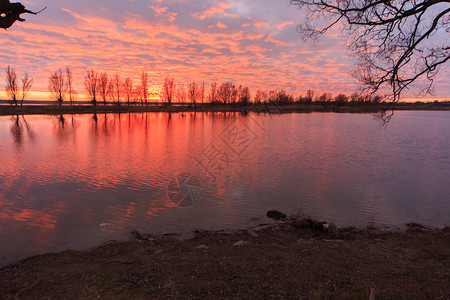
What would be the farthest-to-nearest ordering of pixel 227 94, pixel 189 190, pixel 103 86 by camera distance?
pixel 227 94
pixel 103 86
pixel 189 190


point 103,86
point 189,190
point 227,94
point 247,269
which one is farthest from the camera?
point 227,94

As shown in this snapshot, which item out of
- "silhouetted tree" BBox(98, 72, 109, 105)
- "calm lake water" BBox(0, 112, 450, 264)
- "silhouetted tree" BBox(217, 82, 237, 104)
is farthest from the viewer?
"silhouetted tree" BBox(217, 82, 237, 104)

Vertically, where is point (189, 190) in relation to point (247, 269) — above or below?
below

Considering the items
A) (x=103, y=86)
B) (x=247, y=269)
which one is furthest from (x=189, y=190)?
(x=103, y=86)

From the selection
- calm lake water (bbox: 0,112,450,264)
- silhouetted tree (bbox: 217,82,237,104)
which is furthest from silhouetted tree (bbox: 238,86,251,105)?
calm lake water (bbox: 0,112,450,264)

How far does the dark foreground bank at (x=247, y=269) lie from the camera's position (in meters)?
4.02

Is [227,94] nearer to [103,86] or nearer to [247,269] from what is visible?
[103,86]

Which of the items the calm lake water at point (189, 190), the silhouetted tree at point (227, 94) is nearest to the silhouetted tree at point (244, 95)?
the silhouetted tree at point (227, 94)

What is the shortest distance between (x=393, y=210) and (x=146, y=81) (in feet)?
328

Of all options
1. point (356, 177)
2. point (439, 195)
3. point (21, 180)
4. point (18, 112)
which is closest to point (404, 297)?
point (439, 195)

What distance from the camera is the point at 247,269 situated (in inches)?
187

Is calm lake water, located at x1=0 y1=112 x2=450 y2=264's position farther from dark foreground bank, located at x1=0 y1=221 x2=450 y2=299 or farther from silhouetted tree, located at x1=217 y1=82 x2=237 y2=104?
silhouetted tree, located at x1=217 y1=82 x2=237 y2=104

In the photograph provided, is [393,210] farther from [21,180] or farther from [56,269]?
[21,180]

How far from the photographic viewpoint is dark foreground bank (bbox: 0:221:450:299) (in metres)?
4.02
